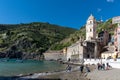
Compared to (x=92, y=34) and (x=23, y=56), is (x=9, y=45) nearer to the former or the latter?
(x=23, y=56)

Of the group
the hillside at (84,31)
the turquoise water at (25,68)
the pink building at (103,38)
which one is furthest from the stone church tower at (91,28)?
the turquoise water at (25,68)

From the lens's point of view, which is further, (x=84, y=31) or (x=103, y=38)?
(x=84, y=31)

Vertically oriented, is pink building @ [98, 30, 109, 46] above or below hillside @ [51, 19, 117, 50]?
below

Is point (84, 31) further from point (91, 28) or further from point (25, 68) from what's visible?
point (25, 68)

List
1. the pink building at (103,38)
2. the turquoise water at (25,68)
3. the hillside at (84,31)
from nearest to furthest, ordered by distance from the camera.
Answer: the turquoise water at (25,68), the pink building at (103,38), the hillside at (84,31)

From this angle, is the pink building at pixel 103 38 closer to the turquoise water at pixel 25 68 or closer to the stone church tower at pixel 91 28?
the stone church tower at pixel 91 28

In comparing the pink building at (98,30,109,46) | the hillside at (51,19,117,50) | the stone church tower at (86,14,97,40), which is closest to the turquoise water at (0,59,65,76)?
the stone church tower at (86,14,97,40)

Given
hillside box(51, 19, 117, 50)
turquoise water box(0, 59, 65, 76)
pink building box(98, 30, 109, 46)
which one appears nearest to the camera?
turquoise water box(0, 59, 65, 76)

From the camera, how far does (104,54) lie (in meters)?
77.1

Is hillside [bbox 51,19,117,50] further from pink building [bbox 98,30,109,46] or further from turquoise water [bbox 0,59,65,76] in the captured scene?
turquoise water [bbox 0,59,65,76]

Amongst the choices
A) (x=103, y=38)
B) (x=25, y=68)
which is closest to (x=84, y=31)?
(x=103, y=38)

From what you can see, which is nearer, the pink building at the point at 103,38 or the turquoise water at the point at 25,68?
the turquoise water at the point at 25,68

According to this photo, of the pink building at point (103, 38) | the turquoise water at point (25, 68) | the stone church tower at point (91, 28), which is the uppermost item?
the stone church tower at point (91, 28)

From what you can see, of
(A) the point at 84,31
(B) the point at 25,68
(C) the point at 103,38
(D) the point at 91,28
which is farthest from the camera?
(A) the point at 84,31
